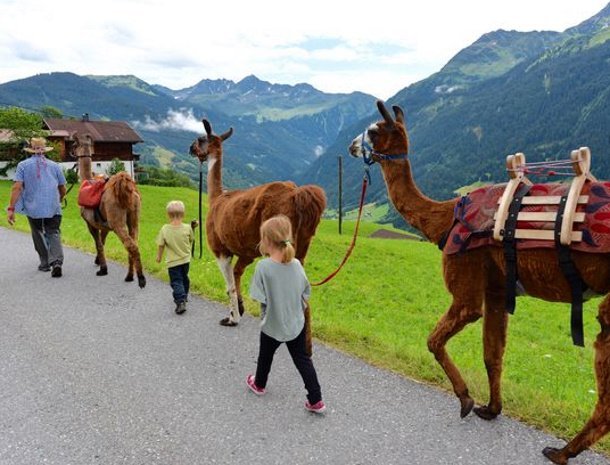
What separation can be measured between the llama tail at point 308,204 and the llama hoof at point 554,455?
3.14m

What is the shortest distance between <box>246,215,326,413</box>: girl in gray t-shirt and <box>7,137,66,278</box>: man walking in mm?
6417

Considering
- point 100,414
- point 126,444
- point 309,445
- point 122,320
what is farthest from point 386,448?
point 122,320

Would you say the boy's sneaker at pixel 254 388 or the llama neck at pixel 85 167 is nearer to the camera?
the boy's sneaker at pixel 254 388

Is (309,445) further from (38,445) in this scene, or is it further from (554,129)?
(554,129)

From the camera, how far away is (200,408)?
4.34 meters

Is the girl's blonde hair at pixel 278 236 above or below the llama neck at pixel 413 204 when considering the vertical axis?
below

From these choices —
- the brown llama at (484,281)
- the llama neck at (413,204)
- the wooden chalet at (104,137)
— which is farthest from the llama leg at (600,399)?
the wooden chalet at (104,137)

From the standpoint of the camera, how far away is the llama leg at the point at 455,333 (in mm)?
4051

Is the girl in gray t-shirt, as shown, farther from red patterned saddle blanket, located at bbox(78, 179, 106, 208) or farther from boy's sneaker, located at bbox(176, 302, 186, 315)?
red patterned saddle blanket, located at bbox(78, 179, 106, 208)

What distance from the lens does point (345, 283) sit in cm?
1556

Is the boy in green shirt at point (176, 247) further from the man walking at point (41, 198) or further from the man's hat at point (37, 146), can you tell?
the man's hat at point (37, 146)

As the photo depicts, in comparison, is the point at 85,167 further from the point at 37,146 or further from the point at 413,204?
the point at 413,204

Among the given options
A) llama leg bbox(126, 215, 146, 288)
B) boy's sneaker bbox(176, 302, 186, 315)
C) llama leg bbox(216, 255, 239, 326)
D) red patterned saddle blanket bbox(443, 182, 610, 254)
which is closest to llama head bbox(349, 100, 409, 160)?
red patterned saddle blanket bbox(443, 182, 610, 254)

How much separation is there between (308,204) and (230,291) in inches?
76.6
